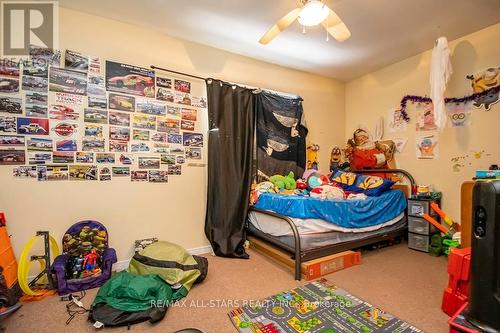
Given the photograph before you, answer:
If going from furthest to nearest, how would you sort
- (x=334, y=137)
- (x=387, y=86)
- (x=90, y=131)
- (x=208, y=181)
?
(x=334, y=137) < (x=387, y=86) < (x=208, y=181) < (x=90, y=131)

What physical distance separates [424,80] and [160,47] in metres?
3.38

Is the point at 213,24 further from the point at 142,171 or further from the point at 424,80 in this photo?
the point at 424,80

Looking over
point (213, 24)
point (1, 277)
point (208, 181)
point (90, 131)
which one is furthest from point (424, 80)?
point (1, 277)

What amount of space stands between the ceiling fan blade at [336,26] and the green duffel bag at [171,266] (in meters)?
2.39

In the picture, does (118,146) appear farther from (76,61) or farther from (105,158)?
(76,61)

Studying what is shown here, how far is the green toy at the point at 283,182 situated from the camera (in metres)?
3.10

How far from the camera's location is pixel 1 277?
1692mm

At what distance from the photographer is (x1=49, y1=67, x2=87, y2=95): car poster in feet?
7.36

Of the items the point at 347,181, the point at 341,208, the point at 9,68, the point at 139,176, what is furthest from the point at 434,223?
the point at 9,68

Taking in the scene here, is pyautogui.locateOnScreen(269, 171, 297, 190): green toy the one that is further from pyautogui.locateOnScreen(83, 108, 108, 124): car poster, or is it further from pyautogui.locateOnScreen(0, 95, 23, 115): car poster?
pyautogui.locateOnScreen(0, 95, 23, 115): car poster

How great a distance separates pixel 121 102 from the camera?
8.28ft

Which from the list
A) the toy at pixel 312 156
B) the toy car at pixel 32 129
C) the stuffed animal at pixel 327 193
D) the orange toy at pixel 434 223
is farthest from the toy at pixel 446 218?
the toy car at pixel 32 129

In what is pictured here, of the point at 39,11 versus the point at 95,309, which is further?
the point at 39,11

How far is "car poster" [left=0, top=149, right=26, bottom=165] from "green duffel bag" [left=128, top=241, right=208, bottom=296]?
1.34m
